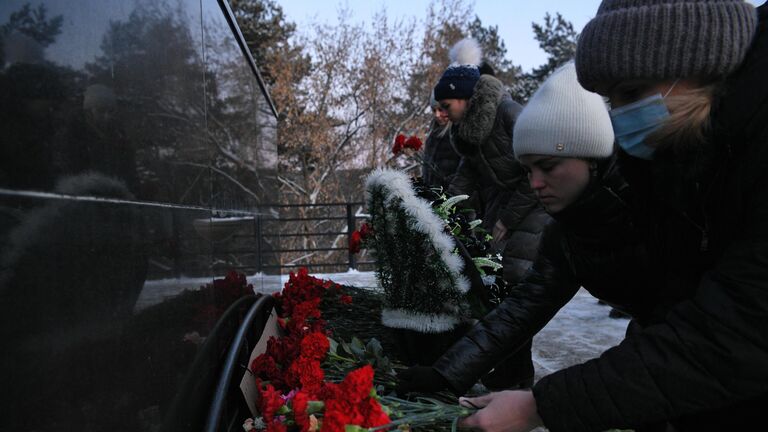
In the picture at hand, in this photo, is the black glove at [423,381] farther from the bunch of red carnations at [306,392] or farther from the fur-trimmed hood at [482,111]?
the fur-trimmed hood at [482,111]

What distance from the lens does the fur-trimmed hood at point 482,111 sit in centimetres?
328

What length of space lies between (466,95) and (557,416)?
8.62 ft

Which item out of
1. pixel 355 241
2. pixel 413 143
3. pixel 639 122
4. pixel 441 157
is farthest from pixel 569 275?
pixel 441 157

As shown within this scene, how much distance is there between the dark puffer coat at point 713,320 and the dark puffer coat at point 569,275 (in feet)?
0.97

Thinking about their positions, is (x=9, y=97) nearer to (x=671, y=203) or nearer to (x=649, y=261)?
(x=671, y=203)

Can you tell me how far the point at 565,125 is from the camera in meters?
Result: 1.75

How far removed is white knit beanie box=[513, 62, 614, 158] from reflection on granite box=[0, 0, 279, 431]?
3.34 feet

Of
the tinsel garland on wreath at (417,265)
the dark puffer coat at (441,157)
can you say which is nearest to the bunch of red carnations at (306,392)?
the tinsel garland on wreath at (417,265)

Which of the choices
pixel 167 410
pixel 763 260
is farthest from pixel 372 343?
pixel 763 260

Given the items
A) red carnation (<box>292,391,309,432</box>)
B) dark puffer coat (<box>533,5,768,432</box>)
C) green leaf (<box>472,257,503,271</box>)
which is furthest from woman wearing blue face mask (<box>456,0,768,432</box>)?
green leaf (<box>472,257,503,271</box>)

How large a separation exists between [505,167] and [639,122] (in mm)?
2095

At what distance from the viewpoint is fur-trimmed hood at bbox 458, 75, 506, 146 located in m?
3.28

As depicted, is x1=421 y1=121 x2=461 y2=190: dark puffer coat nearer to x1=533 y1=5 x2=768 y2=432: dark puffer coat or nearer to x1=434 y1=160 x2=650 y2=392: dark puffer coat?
x1=434 y1=160 x2=650 y2=392: dark puffer coat

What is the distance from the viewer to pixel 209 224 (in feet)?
6.49
